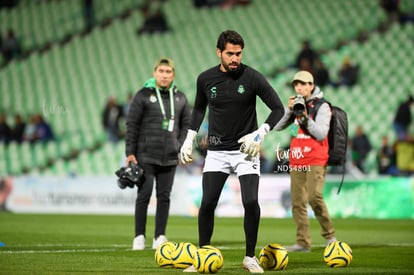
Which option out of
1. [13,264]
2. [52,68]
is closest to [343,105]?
[52,68]

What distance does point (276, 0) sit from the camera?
32500 millimetres

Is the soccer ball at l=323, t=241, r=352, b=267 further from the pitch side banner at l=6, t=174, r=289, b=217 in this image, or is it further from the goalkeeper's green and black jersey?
the pitch side banner at l=6, t=174, r=289, b=217

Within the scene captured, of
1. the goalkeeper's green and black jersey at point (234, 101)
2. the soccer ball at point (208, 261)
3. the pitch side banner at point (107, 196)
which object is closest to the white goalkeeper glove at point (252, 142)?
the goalkeeper's green and black jersey at point (234, 101)

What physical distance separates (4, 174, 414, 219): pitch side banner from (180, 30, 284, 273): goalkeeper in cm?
1247

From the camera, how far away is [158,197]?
37.8 feet

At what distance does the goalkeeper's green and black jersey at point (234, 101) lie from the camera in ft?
28.0

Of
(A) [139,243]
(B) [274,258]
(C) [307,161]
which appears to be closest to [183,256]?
(B) [274,258]

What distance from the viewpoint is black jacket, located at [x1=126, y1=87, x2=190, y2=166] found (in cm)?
1154

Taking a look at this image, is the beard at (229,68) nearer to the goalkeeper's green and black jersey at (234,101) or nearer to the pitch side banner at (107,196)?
the goalkeeper's green and black jersey at (234,101)

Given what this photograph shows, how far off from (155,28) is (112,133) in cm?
734

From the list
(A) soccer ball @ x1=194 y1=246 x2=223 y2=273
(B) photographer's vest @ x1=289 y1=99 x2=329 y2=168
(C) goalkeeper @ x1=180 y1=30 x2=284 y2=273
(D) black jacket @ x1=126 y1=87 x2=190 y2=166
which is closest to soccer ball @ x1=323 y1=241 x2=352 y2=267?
(C) goalkeeper @ x1=180 y1=30 x2=284 y2=273

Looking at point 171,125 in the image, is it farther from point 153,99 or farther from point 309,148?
point 309,148

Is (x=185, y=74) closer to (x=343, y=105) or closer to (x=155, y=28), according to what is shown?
(x=155, y=28)

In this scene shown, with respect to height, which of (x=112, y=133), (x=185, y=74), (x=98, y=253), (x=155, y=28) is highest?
(x=155, y=28)
